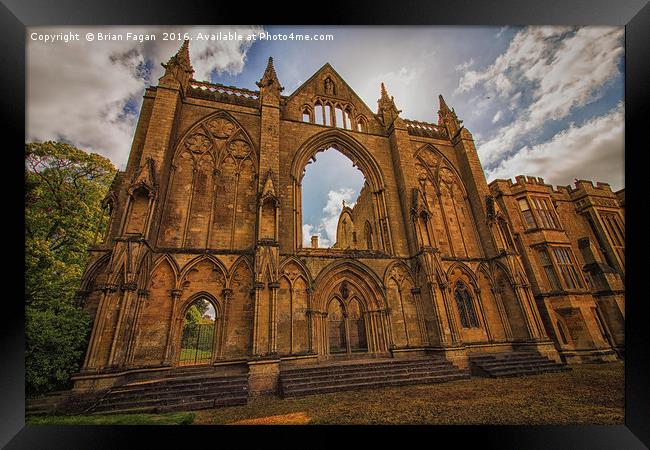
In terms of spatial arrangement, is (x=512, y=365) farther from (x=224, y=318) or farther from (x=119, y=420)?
(x=119, y=420)

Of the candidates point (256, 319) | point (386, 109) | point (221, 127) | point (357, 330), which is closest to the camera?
point (256, 319)

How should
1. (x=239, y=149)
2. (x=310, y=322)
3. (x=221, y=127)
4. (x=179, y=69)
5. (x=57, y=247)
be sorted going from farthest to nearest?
1. (x=221, y=127)
2. (x=239, y=149)
3. (x=179, y=69)
4. (x=310, y=322)
5. (x=57, y=247)

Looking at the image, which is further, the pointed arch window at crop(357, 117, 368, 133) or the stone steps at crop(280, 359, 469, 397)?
the pointed arch window at crop(357, 117, 368, 133)

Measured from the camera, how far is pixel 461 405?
19.1 feet

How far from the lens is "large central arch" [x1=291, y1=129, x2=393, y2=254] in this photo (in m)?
12.0

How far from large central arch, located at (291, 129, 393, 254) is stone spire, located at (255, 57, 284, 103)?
115 inches

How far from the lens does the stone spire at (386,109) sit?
609 inches

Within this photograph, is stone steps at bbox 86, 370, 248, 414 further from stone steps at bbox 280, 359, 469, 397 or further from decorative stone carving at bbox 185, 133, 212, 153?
decorative stone carving at bbox 185, 133, 212, 153

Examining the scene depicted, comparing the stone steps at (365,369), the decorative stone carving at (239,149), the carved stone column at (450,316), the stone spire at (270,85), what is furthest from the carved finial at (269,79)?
the stone steps at (365,369)

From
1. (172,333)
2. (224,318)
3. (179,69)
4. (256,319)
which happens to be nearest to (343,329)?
(224,318)

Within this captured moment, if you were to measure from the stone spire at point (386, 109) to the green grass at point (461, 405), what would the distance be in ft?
44.2

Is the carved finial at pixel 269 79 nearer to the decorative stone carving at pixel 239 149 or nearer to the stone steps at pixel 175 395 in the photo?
the decorative stone carving at pixel 239 149

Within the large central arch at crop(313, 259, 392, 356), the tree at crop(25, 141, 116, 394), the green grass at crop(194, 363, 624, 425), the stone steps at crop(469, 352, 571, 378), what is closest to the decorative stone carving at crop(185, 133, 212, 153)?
the tree at crop(25, 141, 116, 394)

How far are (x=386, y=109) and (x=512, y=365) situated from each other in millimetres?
14464
